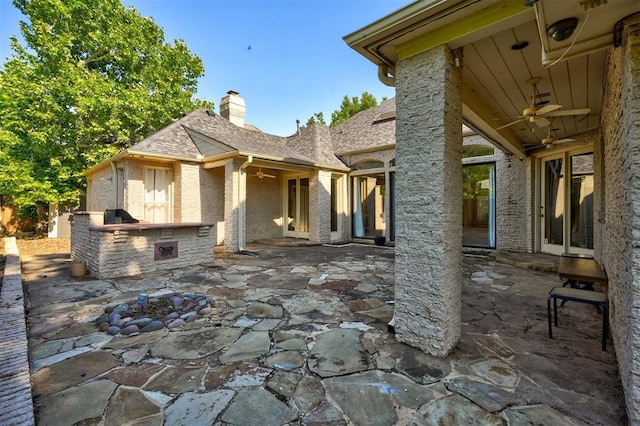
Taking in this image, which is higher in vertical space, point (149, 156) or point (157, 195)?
point (149, 156)

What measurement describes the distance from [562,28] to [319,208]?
28.3 feet

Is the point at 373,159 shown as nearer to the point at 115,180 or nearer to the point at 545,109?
the point at 545,109

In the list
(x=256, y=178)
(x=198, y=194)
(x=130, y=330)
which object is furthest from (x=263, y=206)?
(x=130, y=330)

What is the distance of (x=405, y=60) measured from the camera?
282 cm

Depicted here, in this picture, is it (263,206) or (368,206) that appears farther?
(368,206)

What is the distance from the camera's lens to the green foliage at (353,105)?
2406 centimetres

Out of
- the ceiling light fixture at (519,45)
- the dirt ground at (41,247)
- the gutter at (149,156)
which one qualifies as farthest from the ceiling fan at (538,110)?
the dirt ground at (41,247)

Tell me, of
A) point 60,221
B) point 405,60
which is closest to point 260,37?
point 405,60

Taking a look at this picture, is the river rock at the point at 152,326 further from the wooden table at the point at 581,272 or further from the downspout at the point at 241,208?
the downspout at the point at 241,208

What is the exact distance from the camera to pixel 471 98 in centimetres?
383

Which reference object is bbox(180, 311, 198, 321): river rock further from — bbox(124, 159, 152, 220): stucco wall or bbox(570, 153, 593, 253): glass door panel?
bbox(570, 153, 593, 253): glass door panel

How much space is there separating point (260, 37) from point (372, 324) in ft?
31.9

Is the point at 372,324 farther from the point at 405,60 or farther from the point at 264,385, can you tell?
the point at 405,60

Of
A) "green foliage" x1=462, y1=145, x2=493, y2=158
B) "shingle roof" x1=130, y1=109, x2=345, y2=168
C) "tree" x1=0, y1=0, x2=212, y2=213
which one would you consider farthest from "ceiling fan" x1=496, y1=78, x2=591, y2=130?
"tree" x1=0, y1=0, x2=212, y2=213
